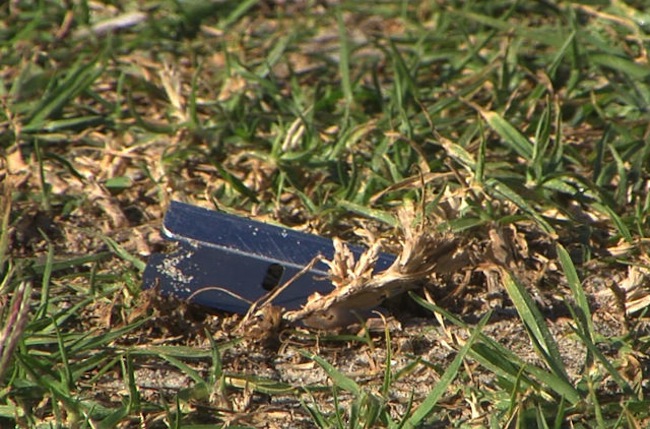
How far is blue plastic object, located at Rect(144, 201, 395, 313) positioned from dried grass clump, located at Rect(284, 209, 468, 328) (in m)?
0.04

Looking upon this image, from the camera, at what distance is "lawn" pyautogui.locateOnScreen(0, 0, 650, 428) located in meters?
2.09

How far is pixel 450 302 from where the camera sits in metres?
2.39

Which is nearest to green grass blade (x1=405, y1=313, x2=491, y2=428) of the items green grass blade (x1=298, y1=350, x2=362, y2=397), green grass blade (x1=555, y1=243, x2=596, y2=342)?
green grass blade (x1=298, y1=350, x2=362, y2=397)

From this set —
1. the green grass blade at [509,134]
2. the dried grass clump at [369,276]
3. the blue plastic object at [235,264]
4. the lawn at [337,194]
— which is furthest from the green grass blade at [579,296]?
the green grass blade at [509,134]

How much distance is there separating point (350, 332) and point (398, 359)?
0.13 meters

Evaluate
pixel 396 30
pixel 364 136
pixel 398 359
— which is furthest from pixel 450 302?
pixel 396 30

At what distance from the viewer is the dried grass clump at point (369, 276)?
2.25 m

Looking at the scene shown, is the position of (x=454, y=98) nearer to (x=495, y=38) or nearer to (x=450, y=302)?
(x=495, y=38)

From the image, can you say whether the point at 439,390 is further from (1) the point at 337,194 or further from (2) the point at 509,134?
(2) the point at 509,134

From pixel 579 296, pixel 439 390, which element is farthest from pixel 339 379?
pixel 579 296

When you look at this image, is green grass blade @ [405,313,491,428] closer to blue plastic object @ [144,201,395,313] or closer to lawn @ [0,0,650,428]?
lawn @ [0,0,650,428]

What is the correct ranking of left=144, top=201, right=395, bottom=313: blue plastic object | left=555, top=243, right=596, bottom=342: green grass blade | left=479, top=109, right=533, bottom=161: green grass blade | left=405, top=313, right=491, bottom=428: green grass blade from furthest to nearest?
left=479, top=109, right=533, bottom=161: green grass blade < left=144, top=201, right=395, bottom=313: blue plastic object < left=555, top=243, right=596, bottom=342: green grass blade < left=405, top=313, right=491, bottom=428: green grass blade

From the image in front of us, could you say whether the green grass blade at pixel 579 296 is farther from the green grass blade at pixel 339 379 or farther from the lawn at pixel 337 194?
the green grass blade at pixel 339 379

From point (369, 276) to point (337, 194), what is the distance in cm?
55
